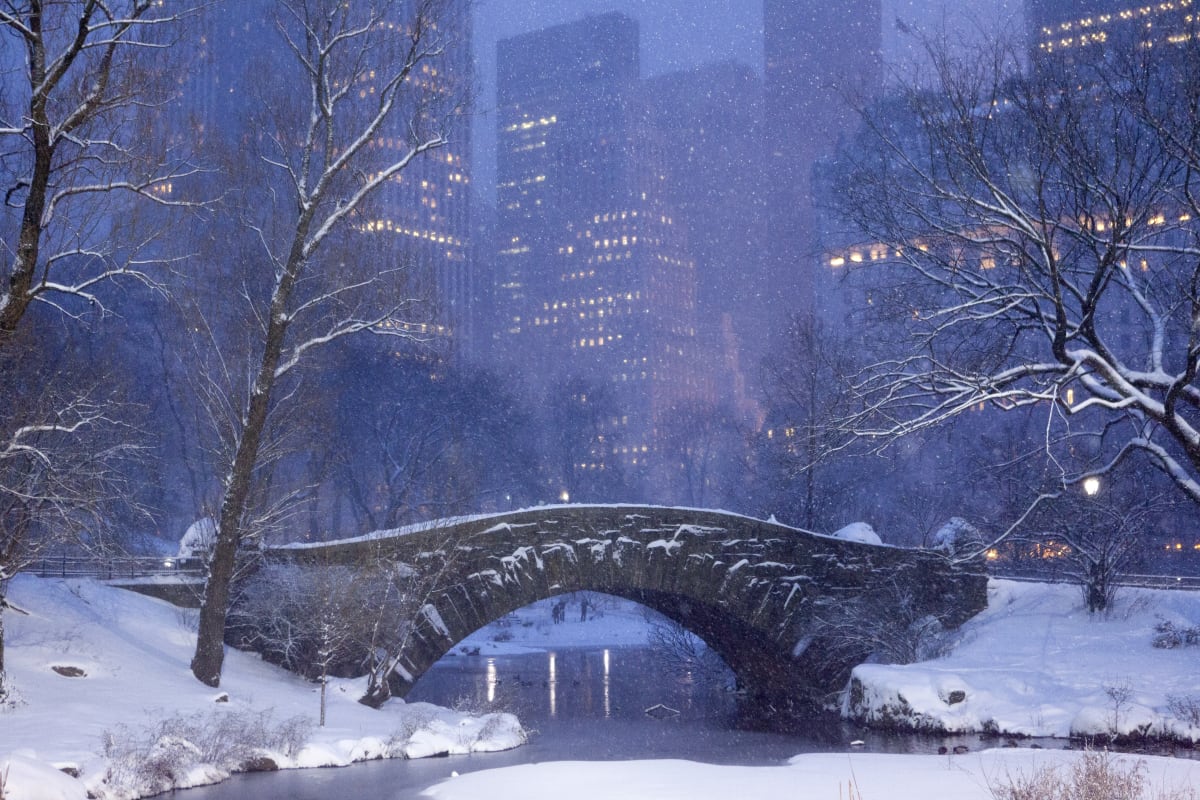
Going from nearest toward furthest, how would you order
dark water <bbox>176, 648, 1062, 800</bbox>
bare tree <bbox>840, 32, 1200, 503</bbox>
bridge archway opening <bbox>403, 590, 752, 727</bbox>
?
bare tree <bbox>840, 32, 1200, 503</bbox>
dark water <bbox>176, 648, 1062, 800</bbox>
bridge archway opening <bbox>403, 590, 752, 727</bbox>

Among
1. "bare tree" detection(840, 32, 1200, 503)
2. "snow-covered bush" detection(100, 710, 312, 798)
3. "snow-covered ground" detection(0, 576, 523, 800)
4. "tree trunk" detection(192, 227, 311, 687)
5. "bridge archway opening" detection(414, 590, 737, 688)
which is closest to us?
"bare tree" detection(840, 32, 1200, 503)

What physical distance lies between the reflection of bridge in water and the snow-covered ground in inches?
102

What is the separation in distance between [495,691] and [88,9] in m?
23.2

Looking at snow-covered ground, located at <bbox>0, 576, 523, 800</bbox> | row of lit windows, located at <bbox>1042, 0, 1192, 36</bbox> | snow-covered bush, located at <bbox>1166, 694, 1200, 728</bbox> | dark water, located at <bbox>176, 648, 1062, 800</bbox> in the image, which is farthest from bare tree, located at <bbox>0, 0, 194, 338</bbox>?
snow-covered bush, located at <bbox>1166, 694, 1200, 728</bbox>

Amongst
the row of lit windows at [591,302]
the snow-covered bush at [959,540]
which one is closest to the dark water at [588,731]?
the snow-covered bush at [959,540]

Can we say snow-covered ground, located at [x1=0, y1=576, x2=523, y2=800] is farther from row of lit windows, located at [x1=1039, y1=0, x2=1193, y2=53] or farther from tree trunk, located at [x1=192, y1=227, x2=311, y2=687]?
row of lit windows, located at [x1=1039, y1=0, x2=1193, y2=53]

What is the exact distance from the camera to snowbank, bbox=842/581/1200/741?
888 inches

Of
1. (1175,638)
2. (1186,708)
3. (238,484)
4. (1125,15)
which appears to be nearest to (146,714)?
(238,484)

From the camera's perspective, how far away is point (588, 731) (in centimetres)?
2498

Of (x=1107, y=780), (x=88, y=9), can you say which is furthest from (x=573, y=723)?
(x=88, y=9)

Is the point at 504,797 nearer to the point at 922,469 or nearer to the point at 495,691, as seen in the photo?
the point at 495,691

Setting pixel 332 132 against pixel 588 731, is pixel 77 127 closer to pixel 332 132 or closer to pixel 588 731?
pixel 332 132

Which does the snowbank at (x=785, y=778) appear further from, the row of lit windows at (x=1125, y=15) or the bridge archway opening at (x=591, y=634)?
the bridge archway opening at (x=591, y=634)

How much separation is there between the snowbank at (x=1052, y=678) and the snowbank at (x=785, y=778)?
18.3ft
